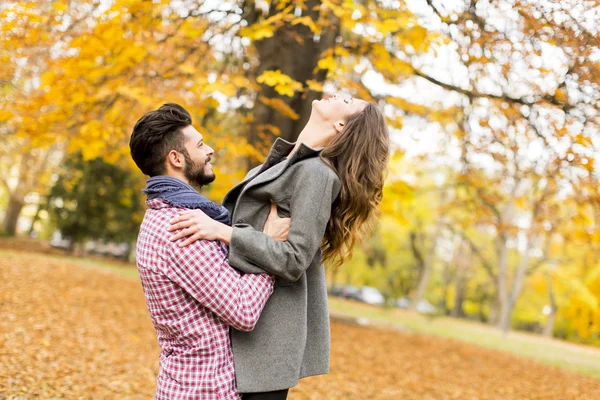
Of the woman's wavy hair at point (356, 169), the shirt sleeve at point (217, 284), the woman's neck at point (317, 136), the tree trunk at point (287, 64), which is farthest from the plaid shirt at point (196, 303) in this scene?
the tree trunk at point (287, 64)

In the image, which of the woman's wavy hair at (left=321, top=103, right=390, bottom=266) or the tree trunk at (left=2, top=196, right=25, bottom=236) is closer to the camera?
the woman's wavy hair at (left=321, top=103, right=390, bottom=266)

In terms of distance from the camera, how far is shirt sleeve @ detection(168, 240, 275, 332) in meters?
1.92

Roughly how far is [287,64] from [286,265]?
536 centimetres

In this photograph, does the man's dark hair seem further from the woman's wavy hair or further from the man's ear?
the woman's wavy hair

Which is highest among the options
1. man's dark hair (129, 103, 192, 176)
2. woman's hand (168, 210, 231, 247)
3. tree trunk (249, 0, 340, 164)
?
tree trunk (249, 0, 340, 164)

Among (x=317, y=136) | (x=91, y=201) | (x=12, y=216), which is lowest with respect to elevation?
(x=12, y=216)

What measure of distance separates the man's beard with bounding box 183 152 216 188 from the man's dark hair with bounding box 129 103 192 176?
4 cm

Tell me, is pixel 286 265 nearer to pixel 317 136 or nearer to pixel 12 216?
pixel 317 136

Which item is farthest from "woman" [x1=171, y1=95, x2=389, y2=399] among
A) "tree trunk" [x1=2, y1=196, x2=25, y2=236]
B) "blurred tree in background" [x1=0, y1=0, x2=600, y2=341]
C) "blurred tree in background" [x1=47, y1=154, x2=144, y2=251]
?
"tree trunk" [x1=2, y1=196, x2=25, y2=236]

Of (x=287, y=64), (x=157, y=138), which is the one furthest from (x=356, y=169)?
(x=287, y=64)

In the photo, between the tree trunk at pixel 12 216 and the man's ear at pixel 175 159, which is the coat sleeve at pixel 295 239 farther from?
the tree trunk at pixel 12 216

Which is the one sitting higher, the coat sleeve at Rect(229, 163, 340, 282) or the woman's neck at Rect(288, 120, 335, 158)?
the woman's neck at Rect(288, 120, 335, 158)

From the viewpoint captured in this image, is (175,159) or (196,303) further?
(175,159)

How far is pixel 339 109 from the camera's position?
235 cm
